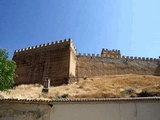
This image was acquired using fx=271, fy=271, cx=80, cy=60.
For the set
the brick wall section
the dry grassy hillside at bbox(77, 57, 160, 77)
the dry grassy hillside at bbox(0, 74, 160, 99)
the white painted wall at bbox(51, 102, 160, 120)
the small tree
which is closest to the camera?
the white painted wall at bbox(51, 102, 160, 120)

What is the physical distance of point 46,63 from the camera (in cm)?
3588

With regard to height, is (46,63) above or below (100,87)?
above

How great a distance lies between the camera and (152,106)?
1488cm

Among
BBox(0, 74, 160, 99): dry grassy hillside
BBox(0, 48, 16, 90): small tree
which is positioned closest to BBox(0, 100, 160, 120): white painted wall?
BBox(0, 48, 16, 90): small tree

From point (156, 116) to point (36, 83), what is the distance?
→ 22194 mm

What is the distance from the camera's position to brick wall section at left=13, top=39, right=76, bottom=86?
33875mm

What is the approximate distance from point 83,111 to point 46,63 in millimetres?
21023

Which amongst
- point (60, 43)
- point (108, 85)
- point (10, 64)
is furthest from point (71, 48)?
point (10, 64)

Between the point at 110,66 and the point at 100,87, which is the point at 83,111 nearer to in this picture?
the point at 100,87

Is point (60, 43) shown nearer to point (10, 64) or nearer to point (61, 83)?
point (61, 83)

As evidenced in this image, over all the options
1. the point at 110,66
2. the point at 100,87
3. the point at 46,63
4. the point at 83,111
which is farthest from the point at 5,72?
the point at 110,66

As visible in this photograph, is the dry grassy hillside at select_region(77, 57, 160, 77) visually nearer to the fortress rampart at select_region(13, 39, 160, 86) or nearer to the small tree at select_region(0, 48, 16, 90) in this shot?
the fortress rampart at select_region(13, 39, 160, 86)

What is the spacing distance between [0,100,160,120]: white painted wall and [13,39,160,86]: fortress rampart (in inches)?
651

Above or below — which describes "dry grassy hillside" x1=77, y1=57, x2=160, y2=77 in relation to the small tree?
above
